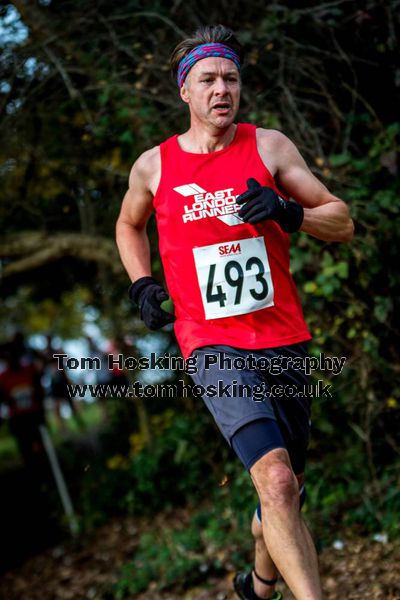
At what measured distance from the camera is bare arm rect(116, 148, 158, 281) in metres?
3.22

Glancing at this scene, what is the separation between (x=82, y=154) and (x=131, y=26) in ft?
3.90

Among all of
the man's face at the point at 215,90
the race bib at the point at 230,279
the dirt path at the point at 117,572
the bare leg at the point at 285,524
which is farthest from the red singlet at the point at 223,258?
the dirt path at the point at 117,572

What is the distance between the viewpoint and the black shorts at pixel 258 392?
2775 millimetres

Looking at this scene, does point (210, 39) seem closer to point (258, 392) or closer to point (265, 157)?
point (265, 157)

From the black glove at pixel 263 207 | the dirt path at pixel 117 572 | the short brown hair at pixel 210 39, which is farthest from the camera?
the dirt path at pixel 117 572

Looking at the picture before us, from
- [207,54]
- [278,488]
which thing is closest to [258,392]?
[278,488]

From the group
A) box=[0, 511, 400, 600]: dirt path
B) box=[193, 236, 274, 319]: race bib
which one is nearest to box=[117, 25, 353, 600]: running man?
box=[193, 236, 274, 319]: race bib

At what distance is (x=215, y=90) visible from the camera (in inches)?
119

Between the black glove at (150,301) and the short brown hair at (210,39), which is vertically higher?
the short brown hair at (210,39)

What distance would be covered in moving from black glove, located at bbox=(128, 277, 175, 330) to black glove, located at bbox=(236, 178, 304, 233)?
57 centimetres

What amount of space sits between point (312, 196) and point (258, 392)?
87cm

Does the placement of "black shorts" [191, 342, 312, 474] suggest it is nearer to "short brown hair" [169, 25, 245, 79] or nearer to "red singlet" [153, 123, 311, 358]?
"red singlet" [153, 123, 311, 358]

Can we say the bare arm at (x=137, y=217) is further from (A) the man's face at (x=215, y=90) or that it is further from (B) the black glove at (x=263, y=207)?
(B) the black glove at (x=263, y=207)

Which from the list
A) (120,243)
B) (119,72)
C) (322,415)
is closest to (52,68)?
(119,72)
